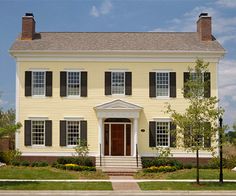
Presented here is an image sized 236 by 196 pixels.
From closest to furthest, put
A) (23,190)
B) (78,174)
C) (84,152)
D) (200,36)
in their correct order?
(23,190) → (78,174) → (84,152) → (200,36)

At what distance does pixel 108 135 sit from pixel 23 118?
5.96 meters

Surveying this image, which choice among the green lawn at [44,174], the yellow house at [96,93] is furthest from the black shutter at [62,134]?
the green lawn at [44,174]

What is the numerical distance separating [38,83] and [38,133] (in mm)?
3440

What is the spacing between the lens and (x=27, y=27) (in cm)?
3259

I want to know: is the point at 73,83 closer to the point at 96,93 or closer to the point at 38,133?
the point at 96,93

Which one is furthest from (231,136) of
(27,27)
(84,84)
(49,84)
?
(27,27)

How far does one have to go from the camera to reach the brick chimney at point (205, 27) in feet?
106

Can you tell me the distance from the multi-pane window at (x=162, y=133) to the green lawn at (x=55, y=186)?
9608 mm

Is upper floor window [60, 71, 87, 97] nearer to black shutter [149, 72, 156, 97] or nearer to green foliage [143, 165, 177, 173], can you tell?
black shutter [149, 72, 156, 97]

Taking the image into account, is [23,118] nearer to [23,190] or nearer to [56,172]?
[56,172]

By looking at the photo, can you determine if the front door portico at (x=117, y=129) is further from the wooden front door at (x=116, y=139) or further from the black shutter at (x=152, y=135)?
the black shutter at (x=152, y=135)

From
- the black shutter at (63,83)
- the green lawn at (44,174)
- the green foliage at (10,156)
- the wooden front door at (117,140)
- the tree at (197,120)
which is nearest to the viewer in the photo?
the tree at (197,120)

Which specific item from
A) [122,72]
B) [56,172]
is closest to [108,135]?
[122,72]

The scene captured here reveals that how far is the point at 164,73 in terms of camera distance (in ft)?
102
